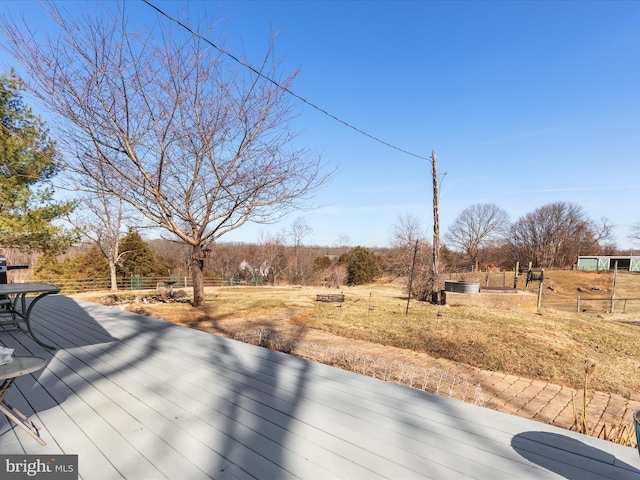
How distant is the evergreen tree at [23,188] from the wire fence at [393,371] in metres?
7.99

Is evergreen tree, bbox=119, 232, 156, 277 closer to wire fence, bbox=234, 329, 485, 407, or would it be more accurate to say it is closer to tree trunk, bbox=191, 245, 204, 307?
tree trunk, bbox=191, 245, 204, 307

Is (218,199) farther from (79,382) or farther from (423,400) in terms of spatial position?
(423,400)

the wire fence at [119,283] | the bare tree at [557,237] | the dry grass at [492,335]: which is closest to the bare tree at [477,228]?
the bare tree at [557,237]

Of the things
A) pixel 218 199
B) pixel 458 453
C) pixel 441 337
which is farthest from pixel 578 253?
pixel 458 453

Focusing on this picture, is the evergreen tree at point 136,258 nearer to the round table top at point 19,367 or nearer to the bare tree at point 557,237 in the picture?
the round table top at point 19,367

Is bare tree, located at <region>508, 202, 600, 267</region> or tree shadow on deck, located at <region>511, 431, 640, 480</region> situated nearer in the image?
tree shadow on deck, located at <region>511, 431, 640, 480</region>

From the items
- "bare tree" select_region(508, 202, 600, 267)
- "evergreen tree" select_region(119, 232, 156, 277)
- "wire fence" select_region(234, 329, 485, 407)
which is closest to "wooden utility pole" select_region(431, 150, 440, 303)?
"wire fence" select_region(234, 329, 485, 407)

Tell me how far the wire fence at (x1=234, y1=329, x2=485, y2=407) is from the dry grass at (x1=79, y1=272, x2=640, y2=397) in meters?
1.09

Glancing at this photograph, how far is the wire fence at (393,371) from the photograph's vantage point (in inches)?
160

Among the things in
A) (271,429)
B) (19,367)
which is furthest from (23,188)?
(271,429)

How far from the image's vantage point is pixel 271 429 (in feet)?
5.72

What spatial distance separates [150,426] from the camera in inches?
69.1

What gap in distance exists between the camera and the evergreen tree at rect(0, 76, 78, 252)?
875 cm

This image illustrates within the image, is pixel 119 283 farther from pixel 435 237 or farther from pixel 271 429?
pixel 271 429
